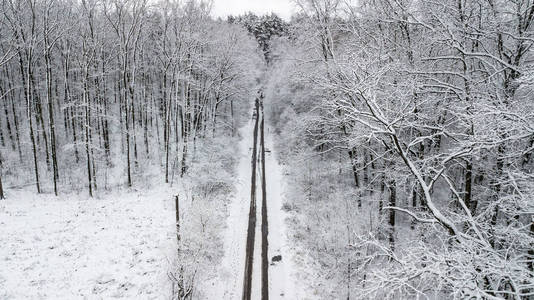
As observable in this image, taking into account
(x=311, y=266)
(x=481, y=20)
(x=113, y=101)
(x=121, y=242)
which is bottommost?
(x=311, y=266)

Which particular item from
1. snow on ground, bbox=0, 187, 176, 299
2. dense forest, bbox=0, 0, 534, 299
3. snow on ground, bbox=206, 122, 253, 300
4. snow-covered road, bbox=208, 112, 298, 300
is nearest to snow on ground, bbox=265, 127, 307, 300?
snow-covered road, bbox=208, 112, 298, 300

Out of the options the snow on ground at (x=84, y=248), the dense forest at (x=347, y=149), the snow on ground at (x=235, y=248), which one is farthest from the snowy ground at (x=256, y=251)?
the snow on ground at (x=84, y=248)

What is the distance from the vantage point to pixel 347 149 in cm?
2033

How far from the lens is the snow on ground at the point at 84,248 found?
10.7 m

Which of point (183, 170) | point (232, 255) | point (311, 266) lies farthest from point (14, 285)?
point (183, 170)

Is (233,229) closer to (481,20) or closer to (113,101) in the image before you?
(481,20)

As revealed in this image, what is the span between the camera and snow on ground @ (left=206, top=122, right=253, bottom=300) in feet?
41.7

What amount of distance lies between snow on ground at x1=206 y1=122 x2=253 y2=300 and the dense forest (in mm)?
121

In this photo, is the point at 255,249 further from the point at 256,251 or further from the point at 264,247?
the point at 264,247

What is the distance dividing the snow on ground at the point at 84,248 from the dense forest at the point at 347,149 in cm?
45

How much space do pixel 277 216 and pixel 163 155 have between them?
14.1 m

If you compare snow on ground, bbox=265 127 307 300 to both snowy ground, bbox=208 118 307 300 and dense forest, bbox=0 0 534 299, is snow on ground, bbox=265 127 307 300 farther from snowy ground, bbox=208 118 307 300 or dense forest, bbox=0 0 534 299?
dense forest, bbox=0 0 534 299

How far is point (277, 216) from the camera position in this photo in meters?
19.5

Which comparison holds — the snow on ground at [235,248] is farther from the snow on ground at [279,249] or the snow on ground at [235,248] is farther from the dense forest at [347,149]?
the snow on ground at [279,249]
